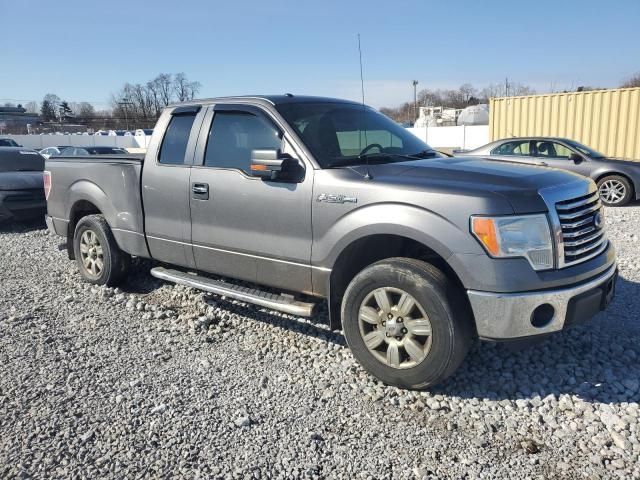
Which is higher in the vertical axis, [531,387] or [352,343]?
[352,343]

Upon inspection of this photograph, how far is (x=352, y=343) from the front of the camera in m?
3.64

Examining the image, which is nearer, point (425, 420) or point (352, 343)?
point (425, 420)

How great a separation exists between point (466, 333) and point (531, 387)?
2.36ft

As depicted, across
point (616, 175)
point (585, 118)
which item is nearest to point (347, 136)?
point (616, 175)

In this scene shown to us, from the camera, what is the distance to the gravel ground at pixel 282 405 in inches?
109

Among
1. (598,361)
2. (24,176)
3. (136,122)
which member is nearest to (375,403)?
(598,361)

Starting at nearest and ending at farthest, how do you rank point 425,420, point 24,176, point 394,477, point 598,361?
point 394,477
point 425,420
point 598,361
point 24,176

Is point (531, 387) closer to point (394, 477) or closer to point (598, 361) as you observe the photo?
point (598, 361)

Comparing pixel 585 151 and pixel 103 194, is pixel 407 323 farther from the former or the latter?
pixel 585 151

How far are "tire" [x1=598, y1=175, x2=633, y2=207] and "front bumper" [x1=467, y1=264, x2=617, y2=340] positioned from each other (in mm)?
9237

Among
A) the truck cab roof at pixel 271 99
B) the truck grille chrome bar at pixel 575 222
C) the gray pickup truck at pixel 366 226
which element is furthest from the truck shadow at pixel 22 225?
the truck grille chrome bar at pixel 575 222

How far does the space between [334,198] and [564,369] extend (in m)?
2.04

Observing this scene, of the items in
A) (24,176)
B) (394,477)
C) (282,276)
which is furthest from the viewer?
(24,176)

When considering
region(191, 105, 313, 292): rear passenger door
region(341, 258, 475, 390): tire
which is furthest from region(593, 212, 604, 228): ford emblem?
region(191, 105, 313, 292): rear passenger door
